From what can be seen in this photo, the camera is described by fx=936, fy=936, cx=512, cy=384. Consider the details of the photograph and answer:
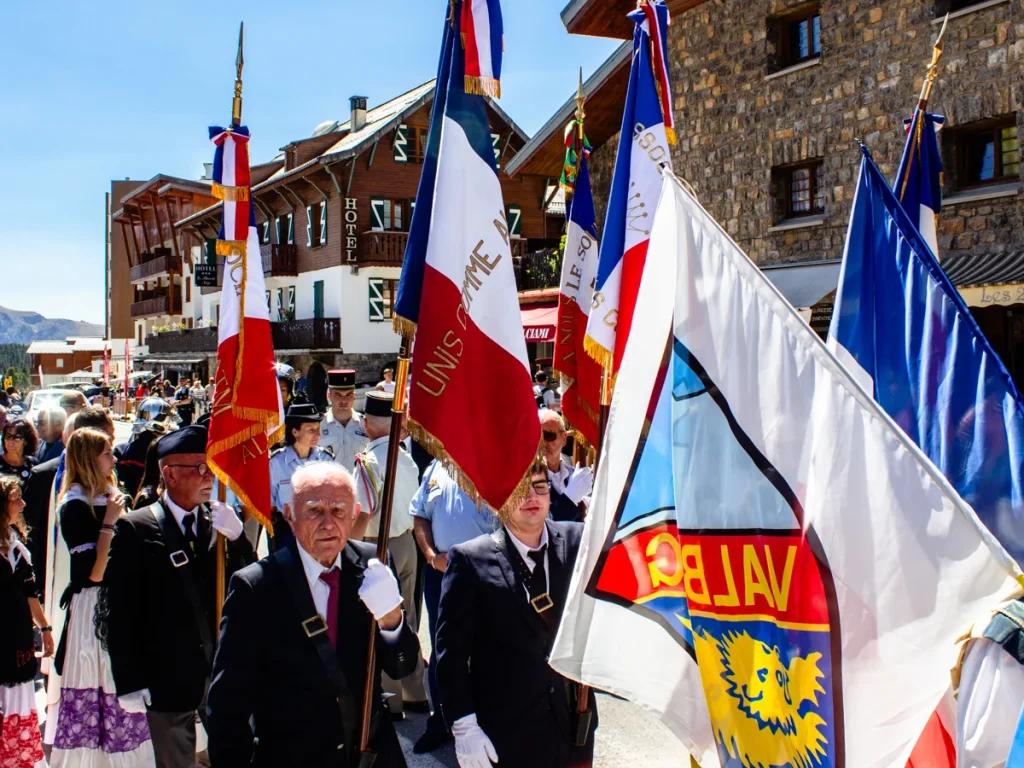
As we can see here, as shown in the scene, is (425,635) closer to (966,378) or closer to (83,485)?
(83,485)

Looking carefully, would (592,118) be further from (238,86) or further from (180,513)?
(180,513)

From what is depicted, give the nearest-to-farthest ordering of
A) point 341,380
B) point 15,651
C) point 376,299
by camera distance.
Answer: point 15,651 < point 341,380 < point 376,299

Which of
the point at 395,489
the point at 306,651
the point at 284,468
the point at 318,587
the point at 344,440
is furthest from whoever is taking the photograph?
the point at 344,440

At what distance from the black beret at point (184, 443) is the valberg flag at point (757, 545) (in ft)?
7.85

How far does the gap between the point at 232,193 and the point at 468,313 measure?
221 cm

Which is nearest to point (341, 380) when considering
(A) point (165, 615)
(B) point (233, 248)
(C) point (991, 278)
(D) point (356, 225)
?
(B) point (233, 248)

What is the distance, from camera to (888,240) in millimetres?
4312

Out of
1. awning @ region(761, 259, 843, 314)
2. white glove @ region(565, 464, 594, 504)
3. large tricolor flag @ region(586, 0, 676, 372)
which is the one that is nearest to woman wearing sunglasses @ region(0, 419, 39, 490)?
white glove @ region(565, 464, 594, 504)

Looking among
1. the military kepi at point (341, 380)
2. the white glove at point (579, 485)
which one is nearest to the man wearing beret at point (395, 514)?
the military kepi at point (341, 380)

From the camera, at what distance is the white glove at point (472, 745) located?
3.35 metres

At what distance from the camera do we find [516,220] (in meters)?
33.0

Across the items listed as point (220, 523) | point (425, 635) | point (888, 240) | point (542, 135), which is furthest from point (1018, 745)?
point (542, 135)

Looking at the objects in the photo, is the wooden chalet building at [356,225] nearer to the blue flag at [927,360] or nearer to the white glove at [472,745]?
the blue flag at [927,360]

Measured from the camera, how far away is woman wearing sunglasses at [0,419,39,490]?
282 inches
